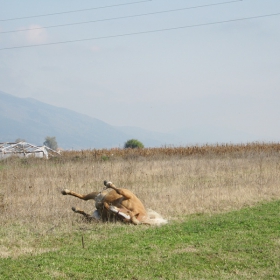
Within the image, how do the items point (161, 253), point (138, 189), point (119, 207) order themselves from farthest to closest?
point (138, 189)
point (119, 207)
point (161, 253)

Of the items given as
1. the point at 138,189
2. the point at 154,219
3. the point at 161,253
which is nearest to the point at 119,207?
the point at 154,219

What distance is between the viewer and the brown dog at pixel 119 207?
418 inches

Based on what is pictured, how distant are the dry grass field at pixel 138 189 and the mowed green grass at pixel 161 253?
2.57ft

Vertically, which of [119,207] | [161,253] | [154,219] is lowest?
[161,253]

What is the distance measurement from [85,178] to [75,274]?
11.2m

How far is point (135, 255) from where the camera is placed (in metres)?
7.72

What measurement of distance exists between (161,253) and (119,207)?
3.13 metres

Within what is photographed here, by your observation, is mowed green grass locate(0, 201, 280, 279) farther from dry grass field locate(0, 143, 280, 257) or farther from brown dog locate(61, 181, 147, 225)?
dry grass field locate(0, 143, 280, 257)

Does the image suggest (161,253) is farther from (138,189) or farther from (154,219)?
(138,189)

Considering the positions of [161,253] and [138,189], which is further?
[138,189]

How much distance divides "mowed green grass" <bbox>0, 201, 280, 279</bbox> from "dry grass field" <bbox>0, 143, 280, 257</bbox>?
78cm

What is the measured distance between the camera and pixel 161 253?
25.8ft

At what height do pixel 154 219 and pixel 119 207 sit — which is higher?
pixel 119 207

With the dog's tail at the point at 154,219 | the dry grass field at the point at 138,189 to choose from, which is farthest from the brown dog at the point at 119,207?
the dry grass field at the point at 138,189
